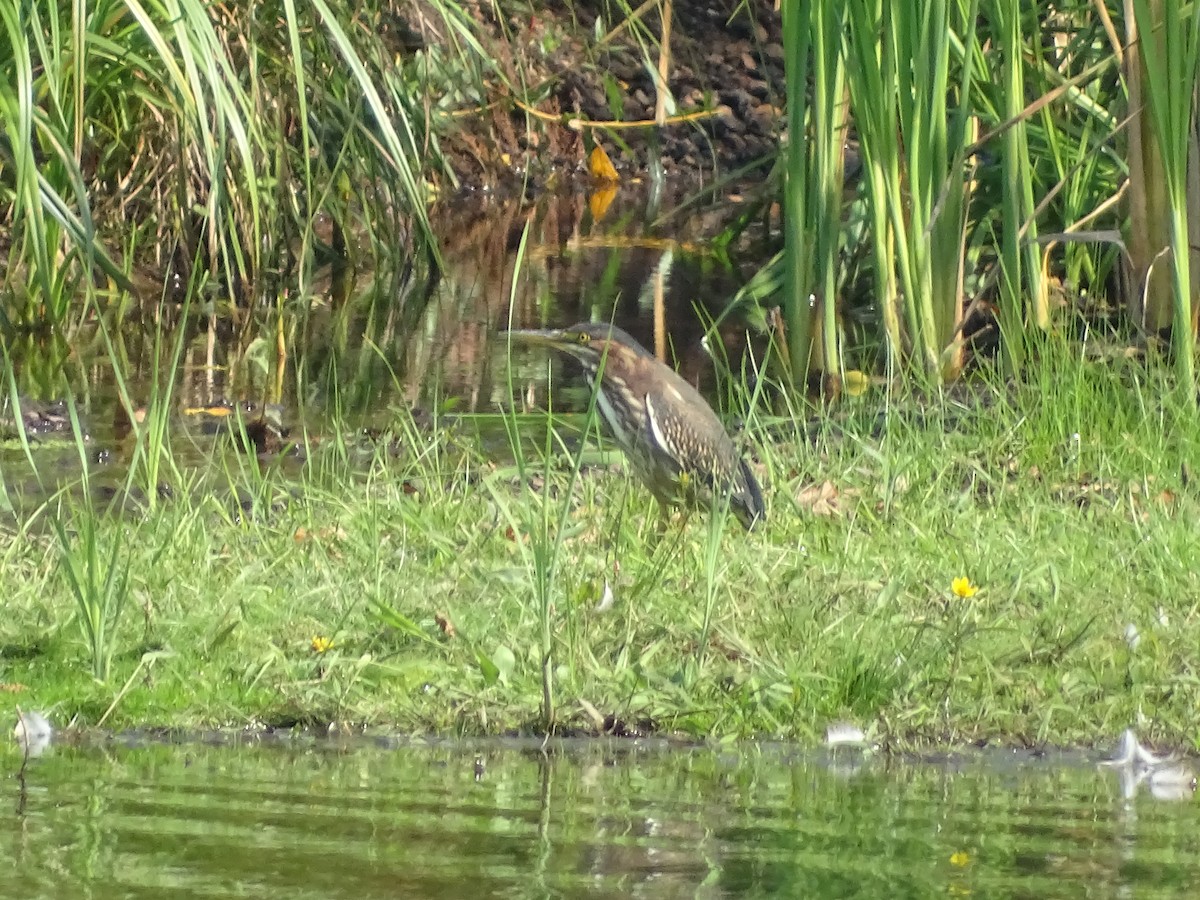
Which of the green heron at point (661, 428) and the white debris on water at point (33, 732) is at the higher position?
the green heron at point (661, 428)

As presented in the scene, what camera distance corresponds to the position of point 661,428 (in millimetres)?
5902

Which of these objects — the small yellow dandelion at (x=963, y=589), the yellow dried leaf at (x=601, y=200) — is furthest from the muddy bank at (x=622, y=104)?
the small yellow dandelion at (x=963, y=589)

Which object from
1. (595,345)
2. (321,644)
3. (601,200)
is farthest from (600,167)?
(321,644)

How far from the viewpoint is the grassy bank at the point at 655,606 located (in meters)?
4.23

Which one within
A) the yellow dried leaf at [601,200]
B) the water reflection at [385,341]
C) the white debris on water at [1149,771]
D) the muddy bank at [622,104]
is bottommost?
the white debris on water at [1149,771]

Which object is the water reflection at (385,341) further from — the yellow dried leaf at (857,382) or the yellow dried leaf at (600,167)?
the yellow dried leaf at (600,167)

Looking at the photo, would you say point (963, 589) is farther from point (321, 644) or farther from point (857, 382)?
point (857, 382)

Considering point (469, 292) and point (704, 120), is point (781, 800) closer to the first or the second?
point (469, 292)

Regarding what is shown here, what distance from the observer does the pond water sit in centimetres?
307

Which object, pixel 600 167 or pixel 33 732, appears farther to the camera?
pixel 600 167

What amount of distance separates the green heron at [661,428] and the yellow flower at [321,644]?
125 cm

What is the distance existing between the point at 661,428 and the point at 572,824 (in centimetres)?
257

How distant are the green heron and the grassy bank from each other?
11cm

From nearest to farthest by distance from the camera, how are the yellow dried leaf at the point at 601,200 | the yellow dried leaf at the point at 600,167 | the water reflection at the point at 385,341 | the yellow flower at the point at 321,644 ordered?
1. the yellow flower at the point at 321,644
2. the water reflection at the point at 385,341
3. the yellow dried leaf at the point at 601,200
4. the yellow dried leaf at the point at 600,167
